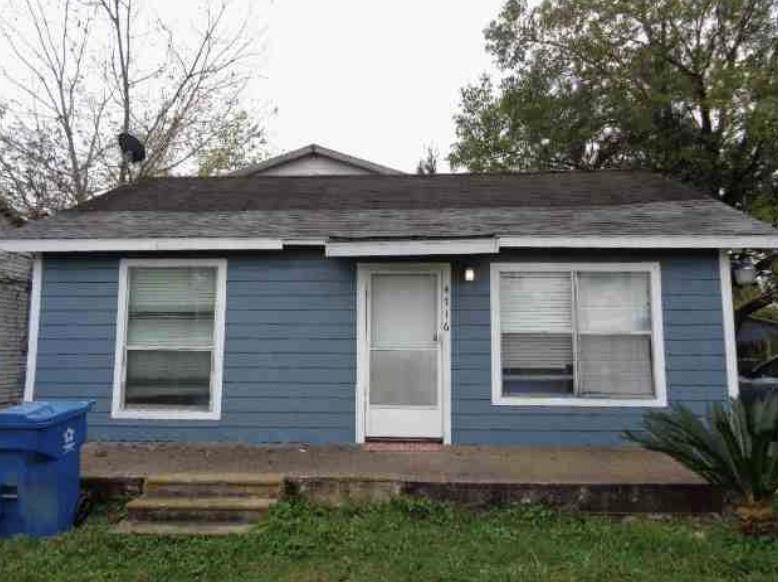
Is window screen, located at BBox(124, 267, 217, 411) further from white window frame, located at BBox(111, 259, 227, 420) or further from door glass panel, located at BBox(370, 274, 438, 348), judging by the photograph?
door glass panel, located at BBox(370, 274, 438, 348)

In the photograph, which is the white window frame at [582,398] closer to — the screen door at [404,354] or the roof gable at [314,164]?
the screen door at [404,354]

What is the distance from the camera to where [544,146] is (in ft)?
53.4

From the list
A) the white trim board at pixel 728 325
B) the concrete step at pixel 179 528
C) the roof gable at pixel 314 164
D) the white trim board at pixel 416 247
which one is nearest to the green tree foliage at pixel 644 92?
the roof gable at pixel 314 164

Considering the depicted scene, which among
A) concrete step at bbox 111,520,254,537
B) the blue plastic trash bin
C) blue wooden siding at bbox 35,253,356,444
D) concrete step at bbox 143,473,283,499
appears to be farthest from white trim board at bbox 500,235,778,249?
the blue plastic trash bin

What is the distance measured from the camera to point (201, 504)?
14.7 feet

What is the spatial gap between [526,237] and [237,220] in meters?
3.41

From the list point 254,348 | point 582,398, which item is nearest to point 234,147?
point 254,348

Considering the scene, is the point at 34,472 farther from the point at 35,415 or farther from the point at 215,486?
the point at 215,486

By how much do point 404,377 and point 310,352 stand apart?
1.08 m

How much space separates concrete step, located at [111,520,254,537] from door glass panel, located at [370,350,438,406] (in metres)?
2.27

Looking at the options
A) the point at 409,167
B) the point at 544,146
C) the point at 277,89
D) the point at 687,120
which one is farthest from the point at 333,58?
the point at 409,167

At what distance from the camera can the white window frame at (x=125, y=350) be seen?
Result: 20.6 feet

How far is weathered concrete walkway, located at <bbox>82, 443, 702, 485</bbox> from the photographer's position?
15.8ft

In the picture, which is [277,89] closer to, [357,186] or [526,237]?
[357,186]
